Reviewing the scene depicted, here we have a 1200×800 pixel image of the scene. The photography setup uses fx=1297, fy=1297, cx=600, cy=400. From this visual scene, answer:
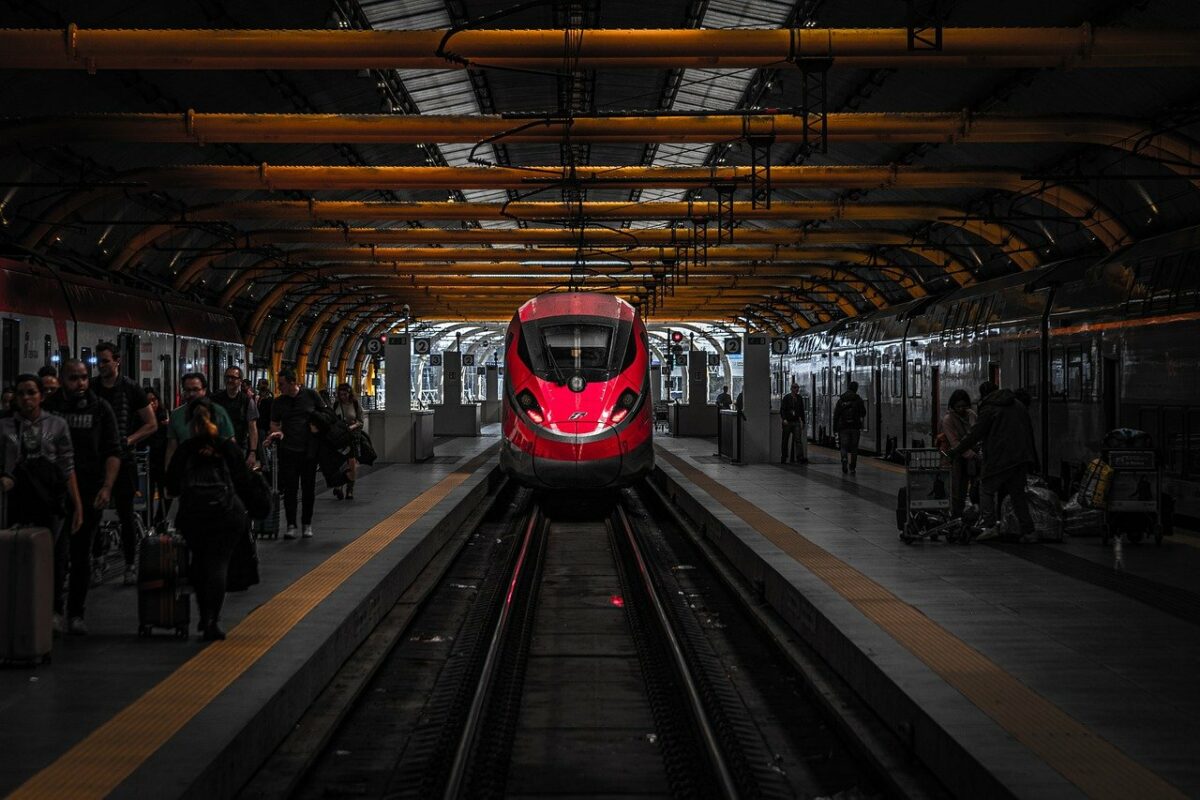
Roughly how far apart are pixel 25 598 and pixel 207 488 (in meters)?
1.27

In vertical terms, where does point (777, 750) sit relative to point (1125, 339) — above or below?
below

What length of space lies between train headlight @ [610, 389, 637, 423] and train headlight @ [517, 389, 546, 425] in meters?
1.00

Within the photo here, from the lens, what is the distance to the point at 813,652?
388 inches

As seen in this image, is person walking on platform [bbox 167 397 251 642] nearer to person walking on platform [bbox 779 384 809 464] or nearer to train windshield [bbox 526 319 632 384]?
train windshield [bbox 526 319 632 384]

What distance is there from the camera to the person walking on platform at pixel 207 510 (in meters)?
8.30

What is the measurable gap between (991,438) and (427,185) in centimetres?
1363

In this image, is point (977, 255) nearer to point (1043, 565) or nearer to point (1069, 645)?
point (1043, 565)

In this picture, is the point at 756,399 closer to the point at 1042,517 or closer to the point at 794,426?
the point at 794,426

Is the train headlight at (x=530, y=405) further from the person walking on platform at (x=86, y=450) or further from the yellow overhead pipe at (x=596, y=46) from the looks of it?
the person walking on platform at (x=86, y=450)

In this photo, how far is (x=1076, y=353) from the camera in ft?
59.1

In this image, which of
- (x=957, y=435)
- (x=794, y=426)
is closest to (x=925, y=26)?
(x=957, y=435)

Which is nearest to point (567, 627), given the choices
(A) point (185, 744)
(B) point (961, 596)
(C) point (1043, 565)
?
(B) point (961, 596)

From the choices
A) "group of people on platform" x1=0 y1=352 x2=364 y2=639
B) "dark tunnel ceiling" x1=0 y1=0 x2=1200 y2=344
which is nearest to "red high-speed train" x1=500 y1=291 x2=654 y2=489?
"dark tunnel ceiling" x1=0 y1=0 x2=1200 y2=344

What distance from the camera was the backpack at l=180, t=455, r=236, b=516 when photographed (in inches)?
326
